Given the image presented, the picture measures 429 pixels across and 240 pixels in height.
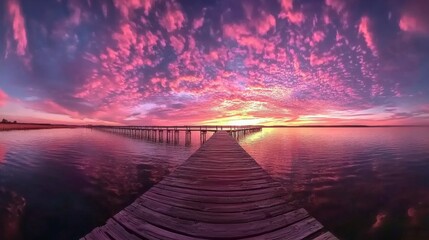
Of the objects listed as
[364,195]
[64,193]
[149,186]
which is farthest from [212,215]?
[364,195]

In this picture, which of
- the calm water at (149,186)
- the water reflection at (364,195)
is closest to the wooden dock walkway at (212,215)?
the calm water at (149,186)

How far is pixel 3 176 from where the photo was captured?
46.9ft

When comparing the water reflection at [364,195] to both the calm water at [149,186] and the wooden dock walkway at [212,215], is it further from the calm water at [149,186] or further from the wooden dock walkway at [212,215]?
the wooden dock walkway at [212,215]

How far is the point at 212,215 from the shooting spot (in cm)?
395

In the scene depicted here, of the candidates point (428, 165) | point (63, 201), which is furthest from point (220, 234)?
point (428, 165)

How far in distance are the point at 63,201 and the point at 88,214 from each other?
207 cm

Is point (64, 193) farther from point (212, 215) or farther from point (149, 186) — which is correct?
point (212, 215)

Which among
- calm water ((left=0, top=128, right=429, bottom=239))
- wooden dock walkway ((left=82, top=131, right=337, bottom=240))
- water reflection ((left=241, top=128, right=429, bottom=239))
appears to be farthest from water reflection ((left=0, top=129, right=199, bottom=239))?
water reflection ((left=241, top=128, right=429, bottom=239))

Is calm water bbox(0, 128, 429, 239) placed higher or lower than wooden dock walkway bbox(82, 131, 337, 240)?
lower

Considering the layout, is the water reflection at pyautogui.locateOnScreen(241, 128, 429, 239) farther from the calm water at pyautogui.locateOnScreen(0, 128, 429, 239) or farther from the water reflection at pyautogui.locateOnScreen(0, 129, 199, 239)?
the water reflection at pyautogui.locateOnScreen(0, 129, 199, 239)

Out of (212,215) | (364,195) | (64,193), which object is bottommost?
(364,195)

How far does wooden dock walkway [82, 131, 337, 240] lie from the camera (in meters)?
3.27

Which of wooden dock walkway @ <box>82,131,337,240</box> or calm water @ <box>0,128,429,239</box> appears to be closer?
wooden dock walkway @ <box>82,131,337,240</box>

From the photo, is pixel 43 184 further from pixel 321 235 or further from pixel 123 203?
pixel 321 235
